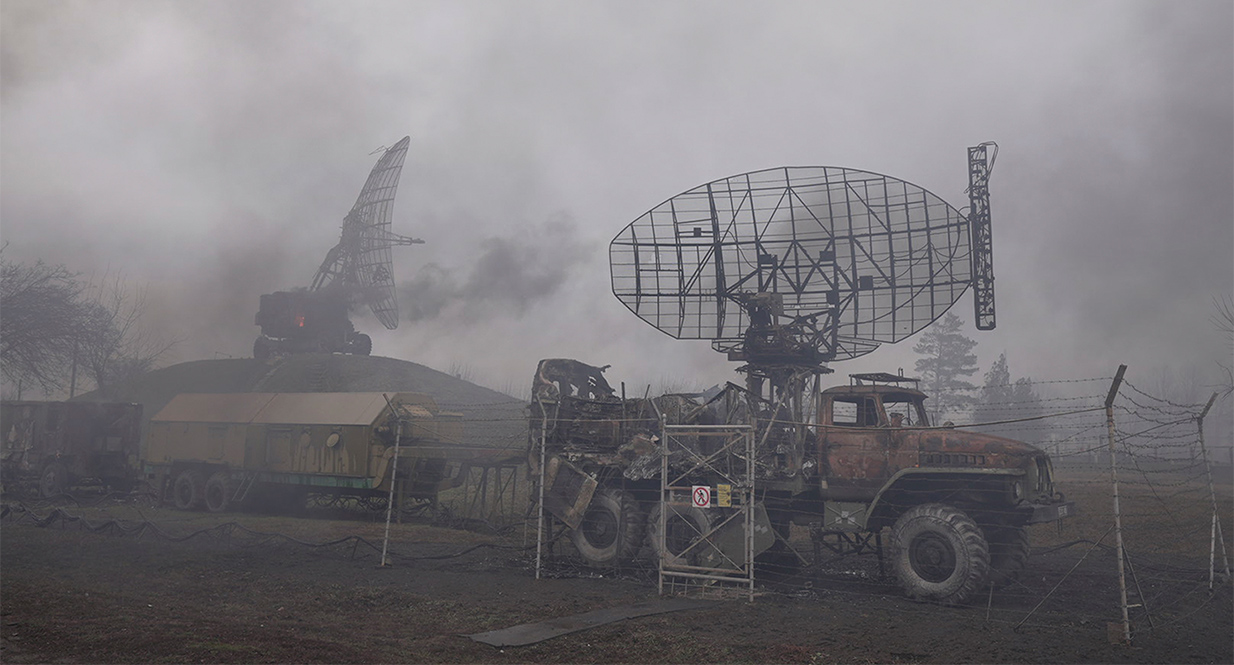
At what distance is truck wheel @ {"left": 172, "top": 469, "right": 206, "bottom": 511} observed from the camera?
25750mm

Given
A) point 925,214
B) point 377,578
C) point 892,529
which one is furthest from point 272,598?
point 925,214

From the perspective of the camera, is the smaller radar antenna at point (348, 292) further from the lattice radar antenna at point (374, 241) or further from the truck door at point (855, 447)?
the truck door at point (855, 447)

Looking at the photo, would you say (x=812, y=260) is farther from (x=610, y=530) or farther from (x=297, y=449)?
(x=297, y=449)

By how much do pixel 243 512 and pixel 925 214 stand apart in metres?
21.9

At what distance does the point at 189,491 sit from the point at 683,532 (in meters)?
19.1

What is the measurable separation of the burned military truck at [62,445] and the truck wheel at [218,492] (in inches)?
224

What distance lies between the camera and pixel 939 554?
40.5 feet

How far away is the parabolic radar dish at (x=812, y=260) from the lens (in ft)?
56.2

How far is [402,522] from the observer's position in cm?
2192

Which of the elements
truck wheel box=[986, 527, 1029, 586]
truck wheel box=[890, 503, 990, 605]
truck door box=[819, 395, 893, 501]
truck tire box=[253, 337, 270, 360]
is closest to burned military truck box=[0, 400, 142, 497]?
truck tire box=[253, 337, 270, 360]

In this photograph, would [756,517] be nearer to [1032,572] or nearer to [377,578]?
[1032,572]

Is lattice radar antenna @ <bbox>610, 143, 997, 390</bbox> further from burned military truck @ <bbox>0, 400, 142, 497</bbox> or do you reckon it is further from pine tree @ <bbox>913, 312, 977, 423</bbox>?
pine tree @ <bbox>913, 312, 977, 423</bbox>

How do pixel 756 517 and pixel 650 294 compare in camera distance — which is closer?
pixel 756 517

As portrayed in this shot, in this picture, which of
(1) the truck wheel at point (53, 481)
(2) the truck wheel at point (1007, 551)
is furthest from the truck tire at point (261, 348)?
(2) the truck wheel at point (1007, 551)
